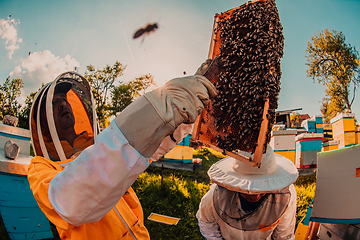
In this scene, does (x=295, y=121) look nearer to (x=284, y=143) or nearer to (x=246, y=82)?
(x=284, y=143)

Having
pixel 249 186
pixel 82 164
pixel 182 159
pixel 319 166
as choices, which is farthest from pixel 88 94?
pixel 182 159

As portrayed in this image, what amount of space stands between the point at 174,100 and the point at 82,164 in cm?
53

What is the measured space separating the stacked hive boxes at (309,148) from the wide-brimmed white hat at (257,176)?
17.7 ft

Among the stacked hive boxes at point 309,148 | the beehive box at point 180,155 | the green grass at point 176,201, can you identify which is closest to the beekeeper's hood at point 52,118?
the green grass at point 176,201

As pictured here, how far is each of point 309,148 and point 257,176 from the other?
6.25m

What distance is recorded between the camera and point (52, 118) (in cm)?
188

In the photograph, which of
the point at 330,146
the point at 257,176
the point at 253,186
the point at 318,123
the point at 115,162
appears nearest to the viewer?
the point at 115,162

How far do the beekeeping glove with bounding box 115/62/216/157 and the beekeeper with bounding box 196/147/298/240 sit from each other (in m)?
1.72

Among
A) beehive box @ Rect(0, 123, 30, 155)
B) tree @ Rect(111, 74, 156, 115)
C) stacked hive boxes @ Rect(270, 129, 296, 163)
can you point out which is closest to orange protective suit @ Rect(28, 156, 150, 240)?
beehive box @ Rect(0, 123, 30, 155)

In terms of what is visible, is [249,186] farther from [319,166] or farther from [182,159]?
[182,159]

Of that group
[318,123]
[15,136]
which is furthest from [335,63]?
[15,136]

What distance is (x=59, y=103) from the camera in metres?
2.06

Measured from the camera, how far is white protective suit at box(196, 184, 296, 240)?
2.72 metres

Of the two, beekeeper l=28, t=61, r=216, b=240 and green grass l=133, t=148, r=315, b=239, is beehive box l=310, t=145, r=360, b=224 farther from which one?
green grass l=133, t=148, r=315, b=239
